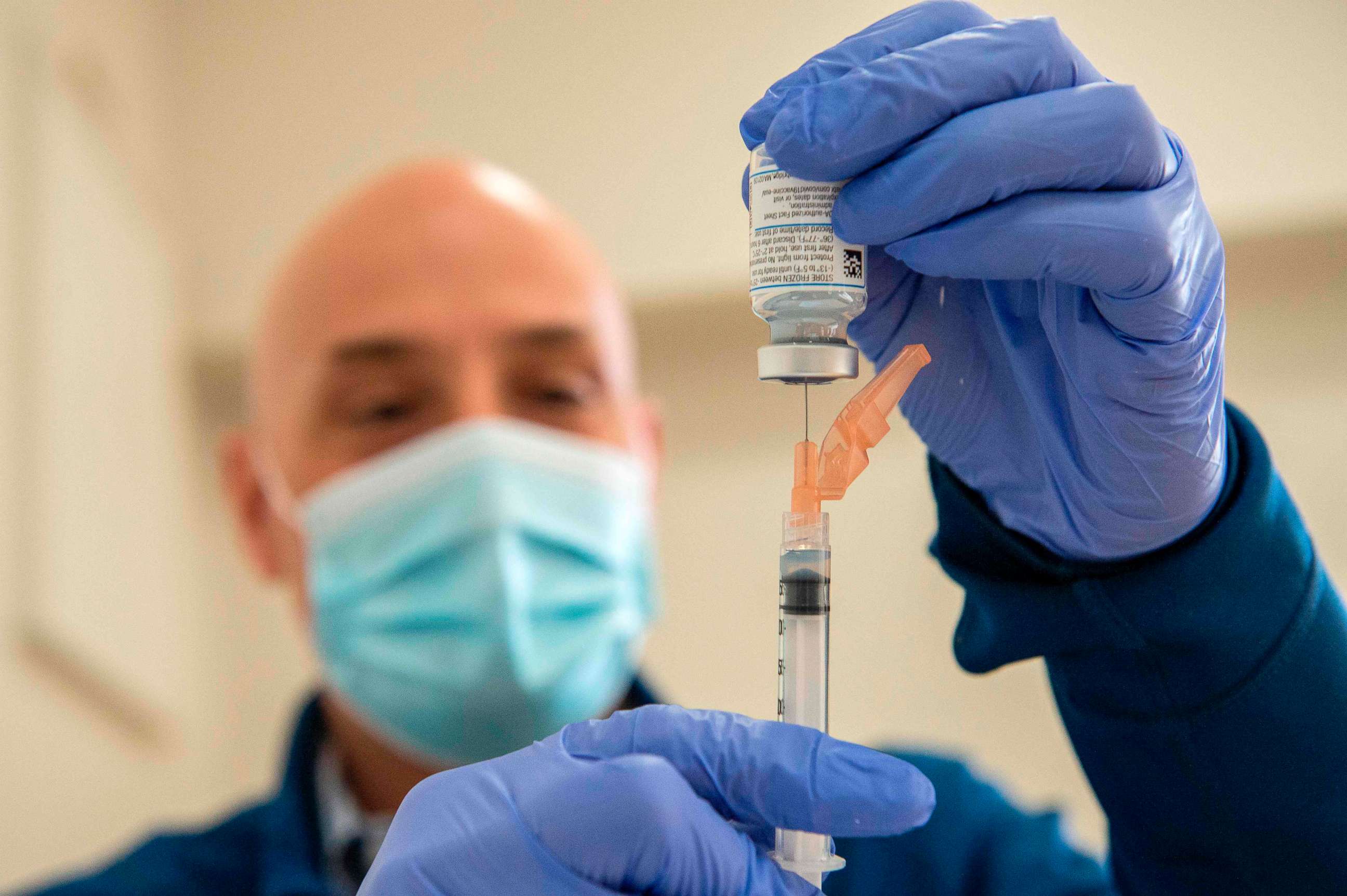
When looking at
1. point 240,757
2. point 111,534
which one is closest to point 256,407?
point 111,534

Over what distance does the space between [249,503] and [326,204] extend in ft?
2.64

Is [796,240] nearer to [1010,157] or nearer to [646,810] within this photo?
[1010,157]

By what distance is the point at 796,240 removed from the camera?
2.19 ft

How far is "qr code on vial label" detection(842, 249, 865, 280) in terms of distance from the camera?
0.67 m

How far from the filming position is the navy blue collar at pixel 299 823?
1.46m

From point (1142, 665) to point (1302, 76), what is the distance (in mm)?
443

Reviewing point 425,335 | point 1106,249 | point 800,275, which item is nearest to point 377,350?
point 425,335

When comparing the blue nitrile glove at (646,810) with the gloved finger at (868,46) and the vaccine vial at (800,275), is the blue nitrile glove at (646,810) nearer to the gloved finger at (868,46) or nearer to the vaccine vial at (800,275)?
the vaccine vial at (800,275)

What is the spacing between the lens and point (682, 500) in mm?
2232

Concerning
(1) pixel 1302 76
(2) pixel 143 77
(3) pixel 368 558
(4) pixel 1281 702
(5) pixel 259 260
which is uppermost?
(2) pixel 143 77

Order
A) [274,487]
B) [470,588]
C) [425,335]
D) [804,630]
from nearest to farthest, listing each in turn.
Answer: [804,630], [470,588], [425,335], [274,487]

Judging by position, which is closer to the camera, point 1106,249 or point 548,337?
point 1106,249

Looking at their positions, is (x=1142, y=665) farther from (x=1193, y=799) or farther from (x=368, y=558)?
(x=368, y=558)

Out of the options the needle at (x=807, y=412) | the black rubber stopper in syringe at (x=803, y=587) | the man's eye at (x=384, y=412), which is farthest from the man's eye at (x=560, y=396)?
the black rubber stopper in syringe at (x=803, y=587)
